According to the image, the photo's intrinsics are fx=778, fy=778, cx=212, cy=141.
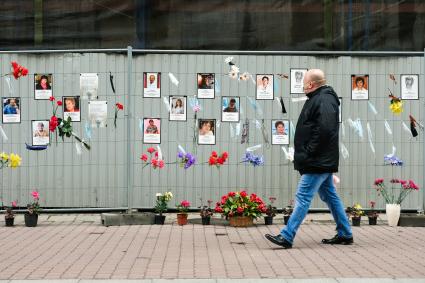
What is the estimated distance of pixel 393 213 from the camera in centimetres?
1011

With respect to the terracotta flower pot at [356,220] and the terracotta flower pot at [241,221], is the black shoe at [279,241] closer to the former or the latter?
the terracotta flower pot at [241,221]

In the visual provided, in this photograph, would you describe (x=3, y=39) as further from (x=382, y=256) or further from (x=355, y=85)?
(x=382, y=256)

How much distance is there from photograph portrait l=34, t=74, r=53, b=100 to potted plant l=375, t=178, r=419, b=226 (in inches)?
185

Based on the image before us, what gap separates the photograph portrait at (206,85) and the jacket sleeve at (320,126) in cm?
287

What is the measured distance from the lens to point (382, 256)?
7852mm

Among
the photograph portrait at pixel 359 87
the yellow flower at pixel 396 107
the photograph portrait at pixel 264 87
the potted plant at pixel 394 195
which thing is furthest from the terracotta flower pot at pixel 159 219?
the yellow flower at pixel 396 107

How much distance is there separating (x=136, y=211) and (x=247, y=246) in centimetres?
274

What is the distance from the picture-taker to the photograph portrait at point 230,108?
11031mm

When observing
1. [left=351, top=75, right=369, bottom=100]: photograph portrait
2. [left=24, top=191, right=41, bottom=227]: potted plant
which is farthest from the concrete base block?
[left=351, top=75, right=369, bottom=100]: photograph portrait

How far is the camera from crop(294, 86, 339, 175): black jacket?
8.32 metres

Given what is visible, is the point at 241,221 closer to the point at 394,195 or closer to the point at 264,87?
the point at 264,87

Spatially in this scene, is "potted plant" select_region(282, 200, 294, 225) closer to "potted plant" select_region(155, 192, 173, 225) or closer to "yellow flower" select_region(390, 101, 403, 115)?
"potted plant" select_region(155, 192, 173, 225)

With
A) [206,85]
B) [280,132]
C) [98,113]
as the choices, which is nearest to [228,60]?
[206,85]

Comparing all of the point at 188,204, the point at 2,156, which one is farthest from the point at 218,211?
the point at 2,156
